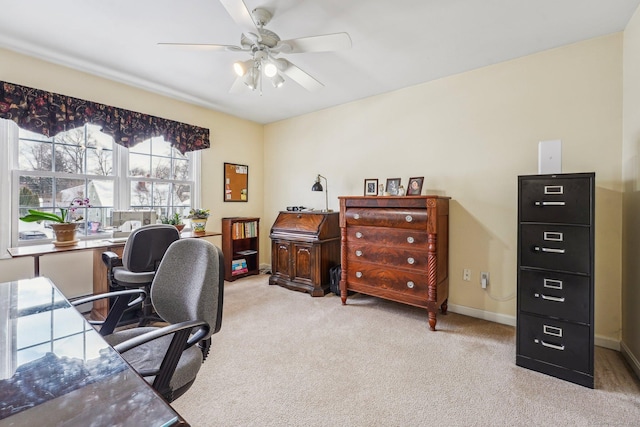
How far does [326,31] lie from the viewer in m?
2.26

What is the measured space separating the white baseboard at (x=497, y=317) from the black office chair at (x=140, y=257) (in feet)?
9.60

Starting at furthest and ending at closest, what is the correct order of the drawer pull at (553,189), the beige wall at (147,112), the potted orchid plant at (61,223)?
the beige wall at (147,112) → the potted orchid plant at (61,223) → the drawer pull at (553,189)

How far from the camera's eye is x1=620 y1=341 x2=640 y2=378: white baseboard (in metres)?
1.89

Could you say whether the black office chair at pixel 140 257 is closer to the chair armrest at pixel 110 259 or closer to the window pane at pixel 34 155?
the chair armrest at pixel 110 259

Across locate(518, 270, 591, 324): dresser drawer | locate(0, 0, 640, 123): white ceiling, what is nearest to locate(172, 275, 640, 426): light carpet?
locate(518, 270, 591, 324): dresser drawer

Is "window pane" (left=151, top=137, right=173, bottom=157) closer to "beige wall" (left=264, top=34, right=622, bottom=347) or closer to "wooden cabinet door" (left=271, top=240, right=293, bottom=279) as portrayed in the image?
"wooden cabinet door" (left=271, top=240, right=293, bottom=279)

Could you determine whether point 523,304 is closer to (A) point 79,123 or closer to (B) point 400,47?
(B) point 400,47

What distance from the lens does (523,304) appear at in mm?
2014

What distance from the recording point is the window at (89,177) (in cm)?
265

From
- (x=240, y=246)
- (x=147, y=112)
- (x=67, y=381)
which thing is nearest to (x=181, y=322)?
(x=67, y=381)

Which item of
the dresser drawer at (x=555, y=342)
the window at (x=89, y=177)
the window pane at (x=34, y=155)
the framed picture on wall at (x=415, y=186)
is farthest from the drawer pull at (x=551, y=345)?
the window pane at (x=34, y=155)

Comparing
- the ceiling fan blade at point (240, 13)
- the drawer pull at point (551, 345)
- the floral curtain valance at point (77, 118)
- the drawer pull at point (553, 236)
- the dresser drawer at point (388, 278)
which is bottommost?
the drawer pull at point (551, 345)

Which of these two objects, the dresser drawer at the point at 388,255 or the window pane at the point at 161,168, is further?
the window pane at the point at 161,168

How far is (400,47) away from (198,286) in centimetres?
247
